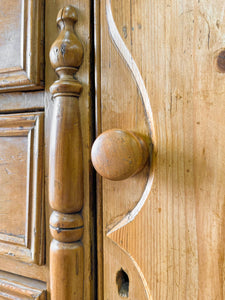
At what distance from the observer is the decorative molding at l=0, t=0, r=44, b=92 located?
318 millimetres

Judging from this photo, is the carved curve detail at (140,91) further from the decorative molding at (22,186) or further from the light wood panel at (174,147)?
the decorative molding at (22,186)

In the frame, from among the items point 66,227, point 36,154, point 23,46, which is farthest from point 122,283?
point 23,46

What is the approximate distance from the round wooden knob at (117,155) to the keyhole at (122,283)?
128 millimetres

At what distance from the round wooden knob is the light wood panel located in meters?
0.04

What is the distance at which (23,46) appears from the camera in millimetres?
324

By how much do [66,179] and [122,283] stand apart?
0.14 m

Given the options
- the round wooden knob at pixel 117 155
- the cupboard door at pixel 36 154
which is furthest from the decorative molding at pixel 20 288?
the round wooden knob at pixel 117 155

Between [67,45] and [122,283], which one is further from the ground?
[67,45]

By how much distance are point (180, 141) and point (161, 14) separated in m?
0.14

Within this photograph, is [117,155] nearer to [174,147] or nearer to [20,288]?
[174,147]

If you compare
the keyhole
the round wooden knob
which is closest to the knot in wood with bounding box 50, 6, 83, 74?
the round wooden knob

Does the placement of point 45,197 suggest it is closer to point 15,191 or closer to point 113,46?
point 15,191

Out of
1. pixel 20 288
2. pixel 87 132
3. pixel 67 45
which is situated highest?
pixel 67 45

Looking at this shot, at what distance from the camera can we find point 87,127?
30 cm
